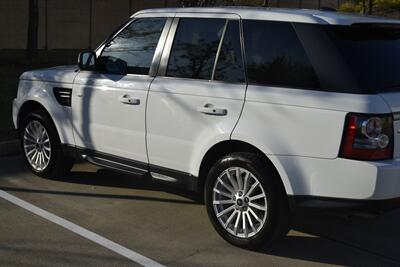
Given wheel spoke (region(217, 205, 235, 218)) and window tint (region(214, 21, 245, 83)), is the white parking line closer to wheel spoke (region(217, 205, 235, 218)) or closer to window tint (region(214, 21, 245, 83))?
wheel spoke (region(217, 205, 235, 218))

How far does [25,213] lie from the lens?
209 inches

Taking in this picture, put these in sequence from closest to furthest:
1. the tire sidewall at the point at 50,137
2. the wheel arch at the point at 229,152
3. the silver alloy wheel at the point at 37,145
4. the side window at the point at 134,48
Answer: the wheel arch at the point at 229,152, the side window at the point at 134,48, the tire sidewall at the point at 50,137, the silver alloy wheel at the point at 37,145

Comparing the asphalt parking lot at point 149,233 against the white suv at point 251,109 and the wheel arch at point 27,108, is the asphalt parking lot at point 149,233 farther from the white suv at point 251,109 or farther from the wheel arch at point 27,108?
the wheel arch at point 27,108

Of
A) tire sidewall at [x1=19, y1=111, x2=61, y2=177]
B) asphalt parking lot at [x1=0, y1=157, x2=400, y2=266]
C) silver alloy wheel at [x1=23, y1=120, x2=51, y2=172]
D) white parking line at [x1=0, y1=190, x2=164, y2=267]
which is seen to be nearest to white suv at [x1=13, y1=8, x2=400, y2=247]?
asphalt parking lot at [x1=0, y1=157, x2=400, y2=266]

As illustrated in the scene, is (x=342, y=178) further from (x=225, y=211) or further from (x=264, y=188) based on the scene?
(x=225, y=211)

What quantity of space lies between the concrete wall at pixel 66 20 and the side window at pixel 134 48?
14756mm

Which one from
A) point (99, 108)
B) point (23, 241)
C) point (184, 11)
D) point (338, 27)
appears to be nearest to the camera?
point (338, 27)

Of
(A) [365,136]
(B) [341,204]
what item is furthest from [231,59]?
(B) [341,204]

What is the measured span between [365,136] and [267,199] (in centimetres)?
87

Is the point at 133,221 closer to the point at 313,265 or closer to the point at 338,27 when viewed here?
the point at 313,265

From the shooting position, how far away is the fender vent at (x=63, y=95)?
233 inches

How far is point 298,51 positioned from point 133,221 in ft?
6.80

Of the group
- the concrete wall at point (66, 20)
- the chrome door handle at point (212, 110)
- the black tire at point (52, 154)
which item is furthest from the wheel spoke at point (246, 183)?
the concrete wall at point (66, 20)

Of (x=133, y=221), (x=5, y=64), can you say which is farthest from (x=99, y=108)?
(x=5, y=64)
